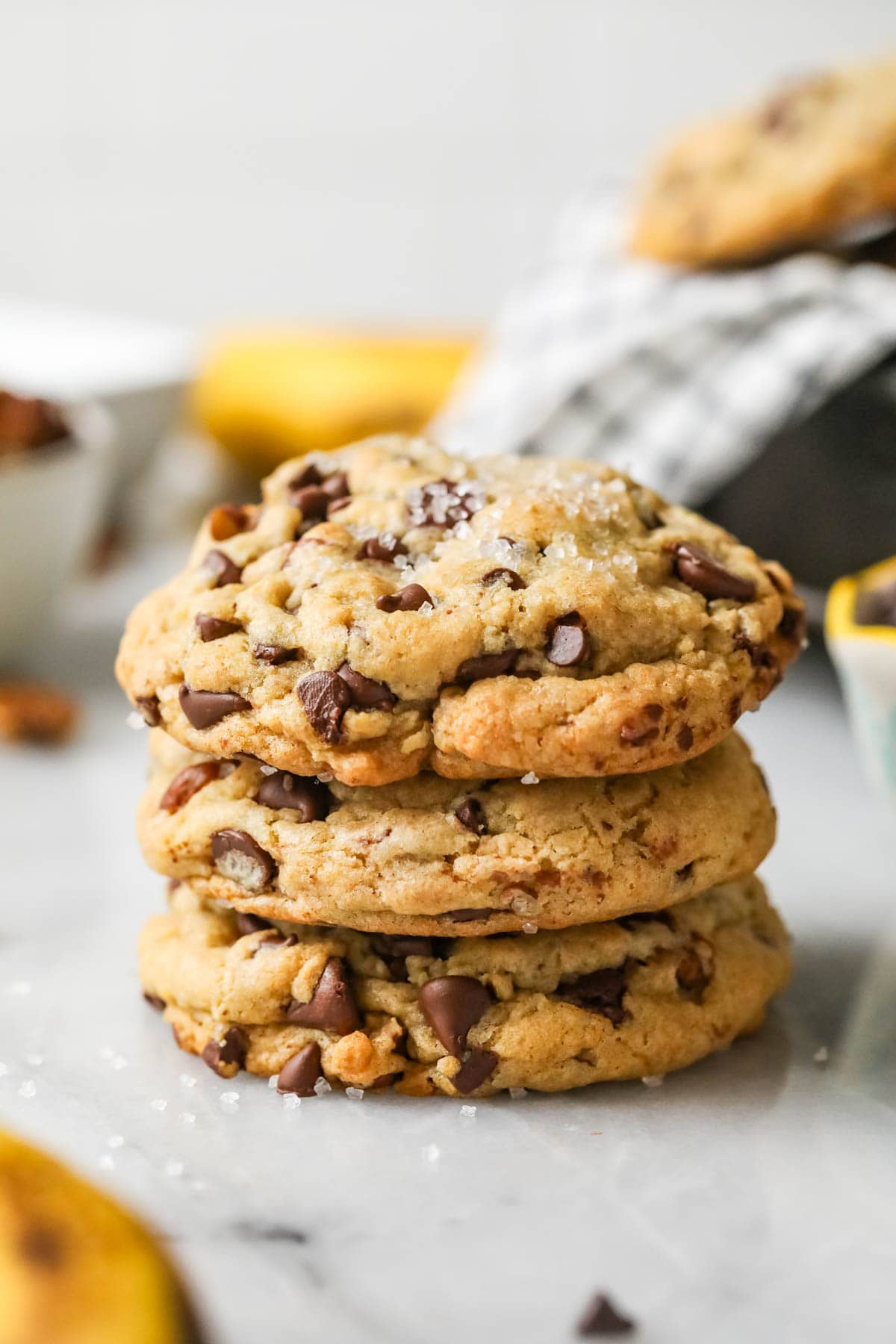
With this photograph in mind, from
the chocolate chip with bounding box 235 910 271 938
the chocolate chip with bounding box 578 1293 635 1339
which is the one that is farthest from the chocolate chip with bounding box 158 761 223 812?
the chocolate chip with bounding box 578 1293 635 1339

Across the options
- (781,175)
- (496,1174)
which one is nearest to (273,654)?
(496,1174)

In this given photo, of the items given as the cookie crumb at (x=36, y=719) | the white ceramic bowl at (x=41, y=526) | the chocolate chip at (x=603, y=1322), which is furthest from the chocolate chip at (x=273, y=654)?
the white ceramic bowl at (x=41, y=526)

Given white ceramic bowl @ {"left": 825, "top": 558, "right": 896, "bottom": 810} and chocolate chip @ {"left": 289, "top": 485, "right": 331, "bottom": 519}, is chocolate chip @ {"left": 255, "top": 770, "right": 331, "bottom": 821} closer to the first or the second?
chocolate chip @ {"left": 289, "top": 485, "right": 331, "bottom": 519}

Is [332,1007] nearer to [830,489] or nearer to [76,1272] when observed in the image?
[76,1272]

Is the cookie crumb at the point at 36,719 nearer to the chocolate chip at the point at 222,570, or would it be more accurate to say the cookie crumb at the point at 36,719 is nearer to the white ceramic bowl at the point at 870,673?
the chocolate chip at the point at 222,570

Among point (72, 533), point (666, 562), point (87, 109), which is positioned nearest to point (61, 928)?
point (666, 562)
